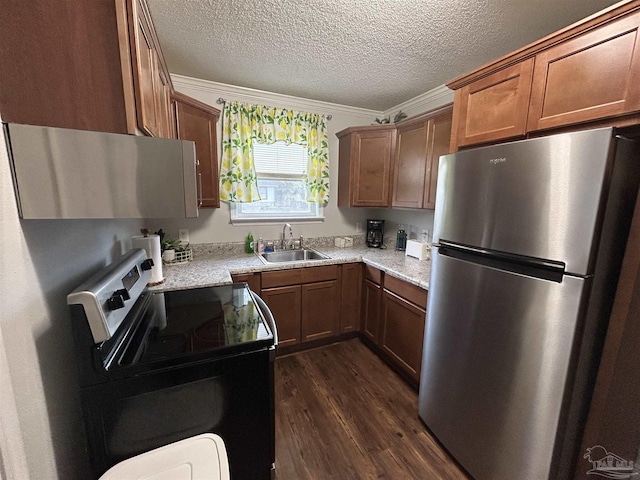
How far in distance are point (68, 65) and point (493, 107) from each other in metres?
1.67

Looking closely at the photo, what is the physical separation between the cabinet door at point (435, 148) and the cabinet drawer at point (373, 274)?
2.31 feet

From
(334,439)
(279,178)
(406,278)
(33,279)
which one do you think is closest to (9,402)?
(33,279)

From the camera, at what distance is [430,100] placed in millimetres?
2568

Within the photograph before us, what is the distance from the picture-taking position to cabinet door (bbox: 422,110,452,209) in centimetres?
207

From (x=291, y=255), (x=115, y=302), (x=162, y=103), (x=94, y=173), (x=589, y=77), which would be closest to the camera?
(x=94, y=173)

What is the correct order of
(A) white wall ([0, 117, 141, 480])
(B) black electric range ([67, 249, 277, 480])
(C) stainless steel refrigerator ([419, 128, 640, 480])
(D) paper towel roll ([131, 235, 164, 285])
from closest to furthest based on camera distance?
(A) white wall ([0, 117, 141, 480])
(B) black electric range ([67, 249, 277, 480])
(C) stainless steel refrigerator ([419, 128, 640, 480])
(D) paper towel roll ([131, 235, 164, 285])

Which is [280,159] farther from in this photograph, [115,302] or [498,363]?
[498,363]

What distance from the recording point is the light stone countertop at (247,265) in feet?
5.99

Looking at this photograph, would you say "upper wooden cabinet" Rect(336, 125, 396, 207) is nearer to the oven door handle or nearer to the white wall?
the oven door handle

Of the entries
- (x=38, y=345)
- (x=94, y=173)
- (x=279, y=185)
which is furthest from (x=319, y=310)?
(x=94, y=173)

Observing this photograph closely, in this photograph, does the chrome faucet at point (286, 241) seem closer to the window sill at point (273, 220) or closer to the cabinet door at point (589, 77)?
the window sill at point (273, 220)

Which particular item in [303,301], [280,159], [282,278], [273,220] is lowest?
[303,301]

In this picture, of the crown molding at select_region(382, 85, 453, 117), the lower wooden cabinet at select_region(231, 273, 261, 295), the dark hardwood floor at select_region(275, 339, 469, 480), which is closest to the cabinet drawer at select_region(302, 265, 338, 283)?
the lower wooden cabinet at select_region(231, 273, 261, 295)

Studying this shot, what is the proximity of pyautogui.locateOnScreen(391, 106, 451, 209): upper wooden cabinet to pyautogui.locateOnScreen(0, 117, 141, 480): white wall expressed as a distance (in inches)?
88.4
